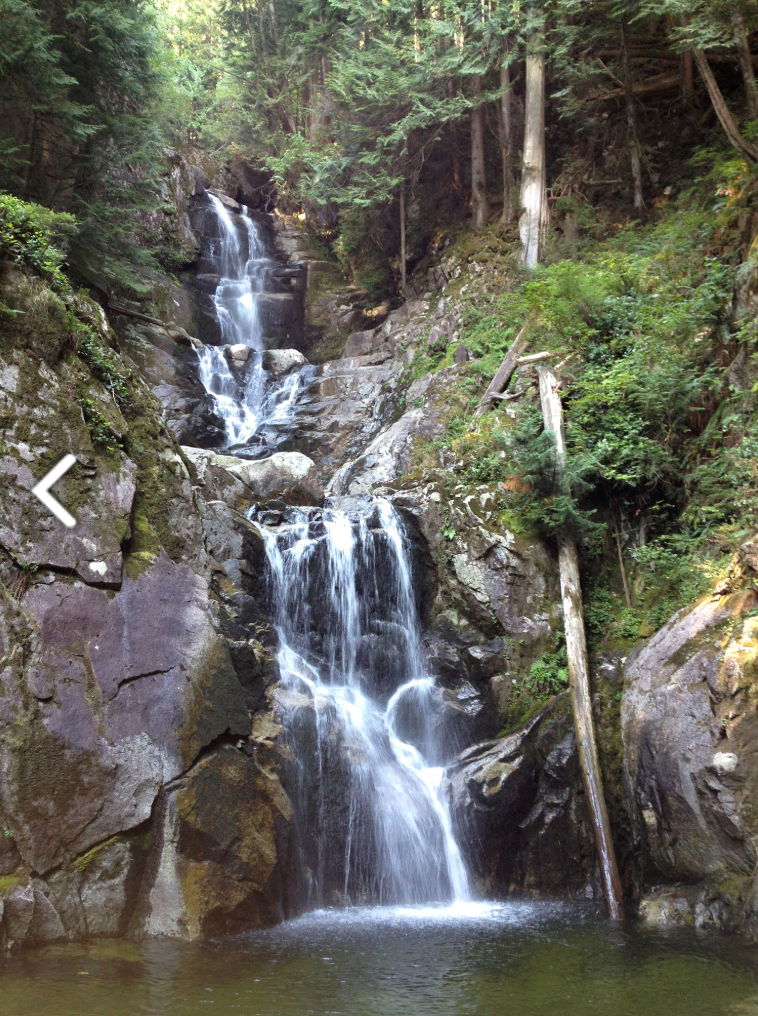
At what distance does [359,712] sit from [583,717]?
2.92 meters

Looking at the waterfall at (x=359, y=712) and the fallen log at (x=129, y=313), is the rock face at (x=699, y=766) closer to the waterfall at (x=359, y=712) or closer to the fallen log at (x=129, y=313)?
the waterfall at (x=359, y=712)

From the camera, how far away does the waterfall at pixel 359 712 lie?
8031mm

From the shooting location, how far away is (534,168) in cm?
1692

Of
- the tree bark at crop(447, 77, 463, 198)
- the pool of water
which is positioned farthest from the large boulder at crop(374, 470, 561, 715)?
the tree bark at crop(447, 77, 463, 198)

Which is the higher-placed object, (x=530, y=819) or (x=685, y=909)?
(x=530, y=819)

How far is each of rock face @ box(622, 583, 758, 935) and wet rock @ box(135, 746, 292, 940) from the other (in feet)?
13.1

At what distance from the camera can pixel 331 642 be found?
10383 millimetres

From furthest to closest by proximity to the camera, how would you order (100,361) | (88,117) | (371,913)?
(88,117)
(100,361)
(371,913)

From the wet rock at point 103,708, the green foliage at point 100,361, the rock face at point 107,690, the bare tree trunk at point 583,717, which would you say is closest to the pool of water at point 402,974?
the rock face at point 107,690

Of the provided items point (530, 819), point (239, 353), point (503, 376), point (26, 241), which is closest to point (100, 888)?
point (530, 819)

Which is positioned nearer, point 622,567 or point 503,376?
→ point 622,567

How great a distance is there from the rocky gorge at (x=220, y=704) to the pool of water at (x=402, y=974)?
1.85ft

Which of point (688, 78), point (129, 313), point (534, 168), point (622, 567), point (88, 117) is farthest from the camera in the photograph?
point (534, 168)

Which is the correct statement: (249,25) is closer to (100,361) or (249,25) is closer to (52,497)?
(100,361)
